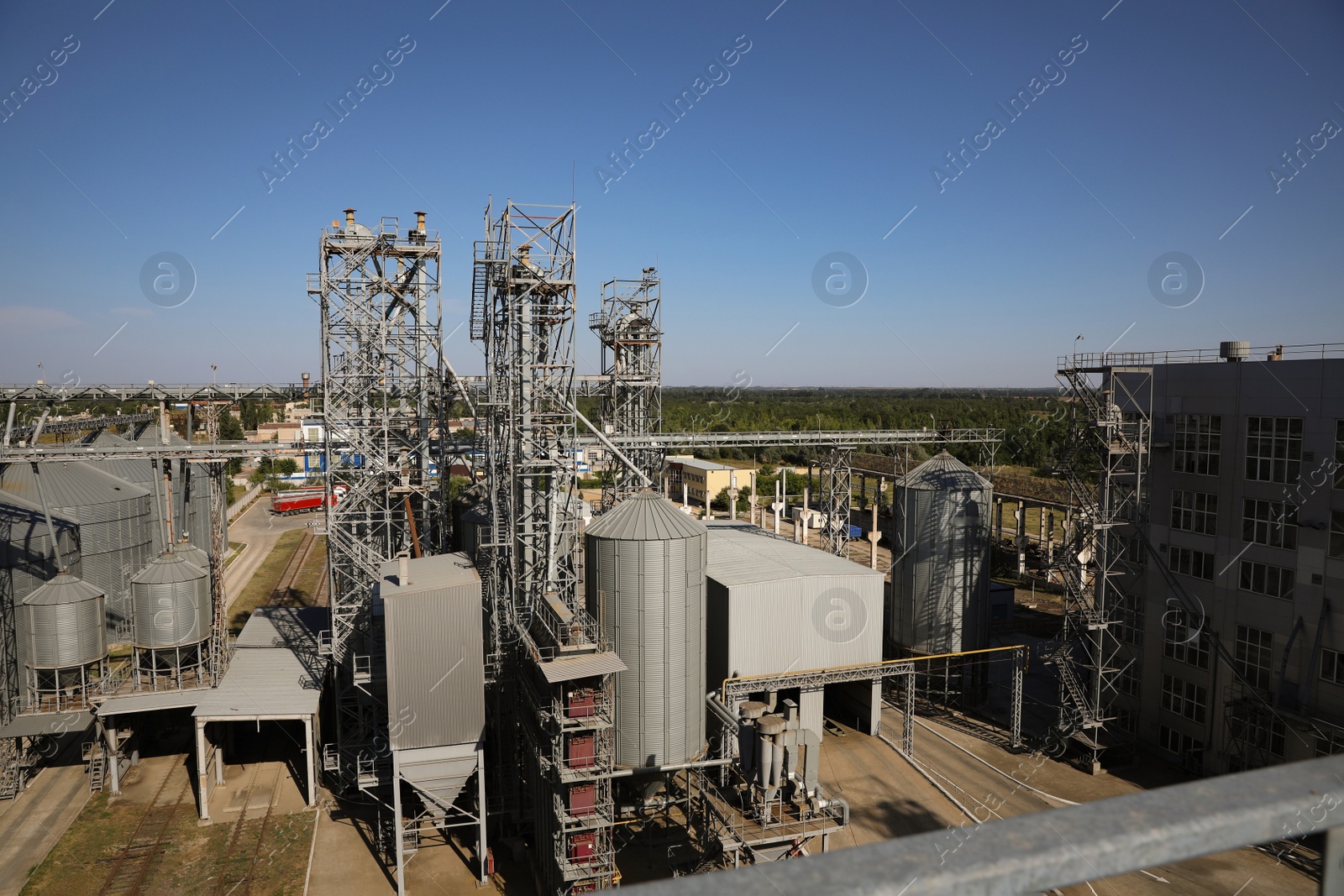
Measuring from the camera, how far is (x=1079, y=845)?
68.8 inches

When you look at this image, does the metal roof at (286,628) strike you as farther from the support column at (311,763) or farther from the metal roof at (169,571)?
the support column at (311,763)

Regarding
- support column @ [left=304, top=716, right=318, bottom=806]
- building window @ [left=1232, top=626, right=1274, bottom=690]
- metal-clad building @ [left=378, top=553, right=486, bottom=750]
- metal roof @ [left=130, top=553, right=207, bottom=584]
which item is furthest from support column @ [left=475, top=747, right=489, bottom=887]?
building window @ [left=1232, top=626, right=1274, bottom=690]

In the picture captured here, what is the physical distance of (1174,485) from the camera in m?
26.9

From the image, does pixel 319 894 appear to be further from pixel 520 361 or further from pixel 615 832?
pixel 520 361

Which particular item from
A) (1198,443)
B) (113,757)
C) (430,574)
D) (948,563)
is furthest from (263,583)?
(1198,443)

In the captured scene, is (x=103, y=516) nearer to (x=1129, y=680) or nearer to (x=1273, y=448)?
(x=1129, y=680)

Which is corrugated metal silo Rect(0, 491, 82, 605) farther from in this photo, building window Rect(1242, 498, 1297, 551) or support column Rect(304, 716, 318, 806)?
building window Rect(1242, 498, 1297, 551)

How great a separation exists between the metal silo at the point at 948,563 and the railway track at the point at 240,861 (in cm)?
2263

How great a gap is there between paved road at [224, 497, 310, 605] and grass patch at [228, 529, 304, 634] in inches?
14.6

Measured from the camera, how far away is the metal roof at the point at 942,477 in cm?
3178

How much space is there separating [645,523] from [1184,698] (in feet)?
59.7

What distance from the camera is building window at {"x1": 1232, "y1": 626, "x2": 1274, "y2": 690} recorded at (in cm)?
2381

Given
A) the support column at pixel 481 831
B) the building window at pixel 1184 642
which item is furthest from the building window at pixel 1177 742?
the support column at pixel 481 831

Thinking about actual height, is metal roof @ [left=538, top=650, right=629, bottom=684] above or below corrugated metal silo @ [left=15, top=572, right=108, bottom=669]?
above
